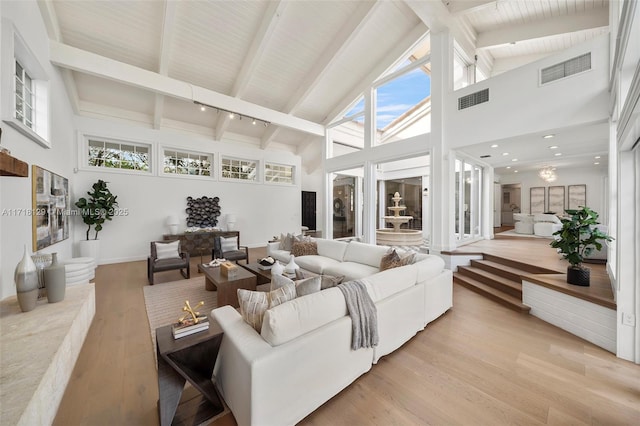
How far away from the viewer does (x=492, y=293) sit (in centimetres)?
373

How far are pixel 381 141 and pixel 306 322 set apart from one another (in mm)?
6546

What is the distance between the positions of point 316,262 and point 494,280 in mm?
2921

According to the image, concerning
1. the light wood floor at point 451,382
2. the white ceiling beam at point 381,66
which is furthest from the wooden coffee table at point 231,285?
the white ceiling beam at point 381,66

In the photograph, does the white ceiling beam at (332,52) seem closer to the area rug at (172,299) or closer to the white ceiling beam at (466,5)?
the white ceiling beam at (466,5)

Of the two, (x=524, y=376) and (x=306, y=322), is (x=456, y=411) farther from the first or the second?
(x=306, y=322)

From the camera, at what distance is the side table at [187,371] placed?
148 centimetres

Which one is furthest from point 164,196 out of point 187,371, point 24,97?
point 187,371

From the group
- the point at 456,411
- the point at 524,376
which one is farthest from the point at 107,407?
the point at 524,376

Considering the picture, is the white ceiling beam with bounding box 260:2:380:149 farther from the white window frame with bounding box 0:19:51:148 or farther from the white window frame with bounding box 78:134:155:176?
the white window frame with bounding box 0:19:51:148

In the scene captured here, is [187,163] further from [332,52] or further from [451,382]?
[451,382]

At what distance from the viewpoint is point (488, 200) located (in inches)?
275

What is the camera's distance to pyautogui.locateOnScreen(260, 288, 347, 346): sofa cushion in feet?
4.99

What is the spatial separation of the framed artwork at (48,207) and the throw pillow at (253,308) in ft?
11.4

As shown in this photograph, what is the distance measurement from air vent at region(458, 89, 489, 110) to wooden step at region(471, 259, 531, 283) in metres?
3.02
